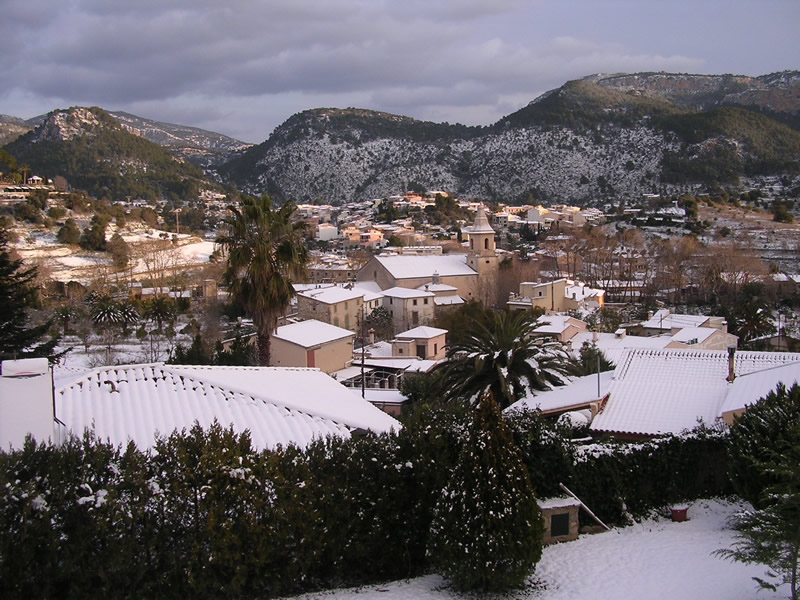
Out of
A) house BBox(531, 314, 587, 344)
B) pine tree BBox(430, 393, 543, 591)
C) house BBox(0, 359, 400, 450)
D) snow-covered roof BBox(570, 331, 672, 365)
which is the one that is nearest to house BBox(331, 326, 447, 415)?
house BBox(531, 314, 587, 344)

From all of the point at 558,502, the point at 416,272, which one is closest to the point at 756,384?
the point at 558,502

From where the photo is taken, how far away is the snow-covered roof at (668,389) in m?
13.6

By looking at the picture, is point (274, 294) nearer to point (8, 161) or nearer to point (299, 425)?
point (299, 425)

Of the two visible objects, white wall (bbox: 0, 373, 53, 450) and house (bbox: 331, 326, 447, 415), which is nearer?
white wall (bbox: 0, 373, 53, 450)

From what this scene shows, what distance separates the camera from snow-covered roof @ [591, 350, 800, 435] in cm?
1362

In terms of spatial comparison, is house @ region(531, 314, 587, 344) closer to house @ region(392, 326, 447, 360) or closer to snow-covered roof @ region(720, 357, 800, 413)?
house @ region(392, 326, 447, 360)

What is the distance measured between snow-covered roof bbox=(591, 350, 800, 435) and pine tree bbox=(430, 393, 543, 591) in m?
6.18

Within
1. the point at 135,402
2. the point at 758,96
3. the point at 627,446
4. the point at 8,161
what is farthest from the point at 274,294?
the point at 758,96

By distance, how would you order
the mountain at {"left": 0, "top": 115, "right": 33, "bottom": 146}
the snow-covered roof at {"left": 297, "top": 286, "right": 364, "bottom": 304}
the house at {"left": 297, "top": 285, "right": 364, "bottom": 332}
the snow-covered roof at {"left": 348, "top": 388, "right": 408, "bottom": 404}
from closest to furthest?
1. the snow-covered roof at {"left": 348, "top": 388, "right": 408, "bottom": 404}
2. the house at {"left": 297, "top": 285, "right": 364, "bottom": 332}
3. the snow-covered roof at {"left": 297, "top": 286, "right": 364, "bottom": 304}
4. the mountain at {"left": 0, "top": 115, "right": 33, "bottom": 146}

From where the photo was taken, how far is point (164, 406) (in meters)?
10.5

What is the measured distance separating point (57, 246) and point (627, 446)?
64776 millimetres

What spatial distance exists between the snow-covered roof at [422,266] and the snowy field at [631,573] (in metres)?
50.0

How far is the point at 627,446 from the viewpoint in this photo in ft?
Answer: 34.3

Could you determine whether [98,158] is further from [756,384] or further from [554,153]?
[756,384]
